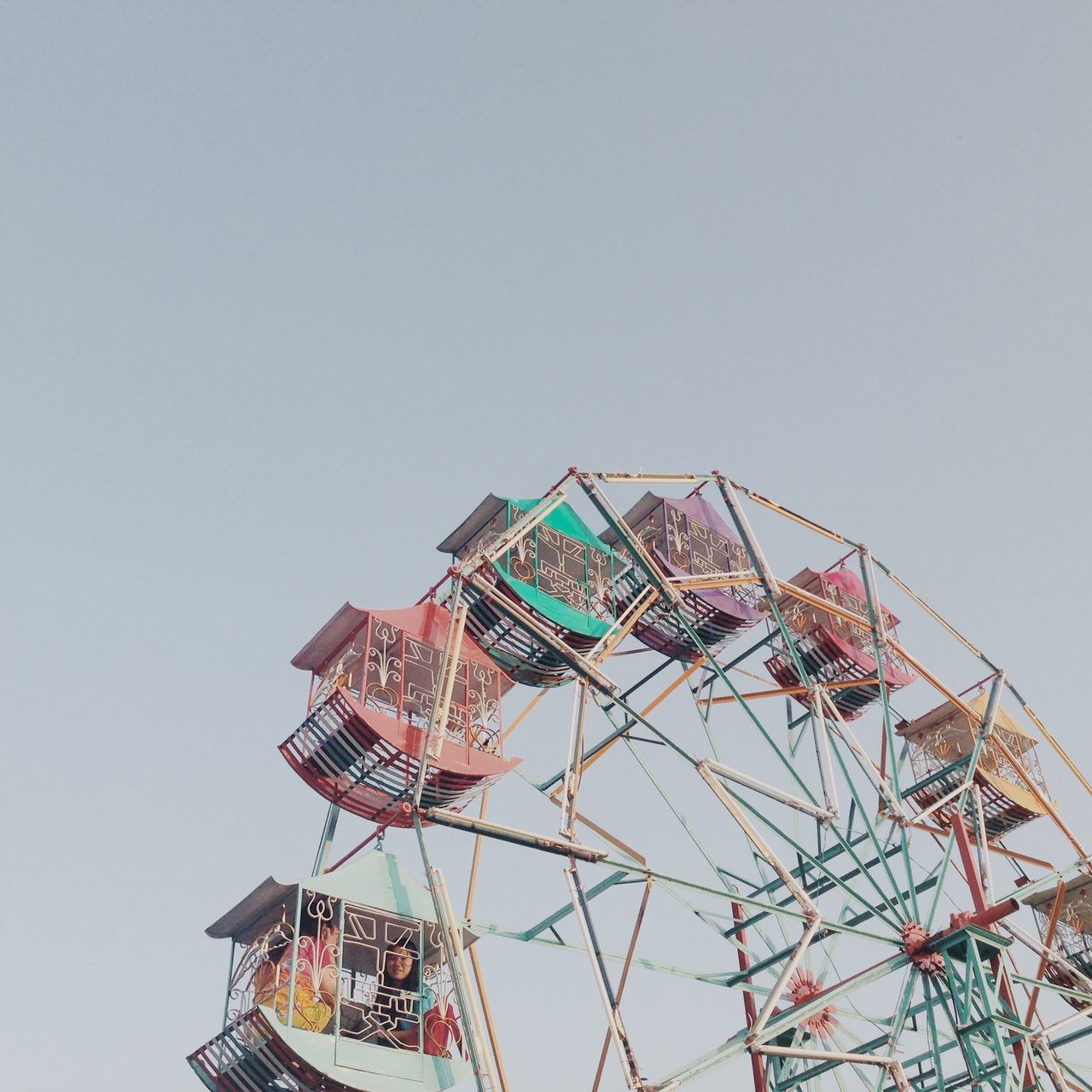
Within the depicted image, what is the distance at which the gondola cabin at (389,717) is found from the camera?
66.0ft

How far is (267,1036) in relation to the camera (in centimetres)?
1825

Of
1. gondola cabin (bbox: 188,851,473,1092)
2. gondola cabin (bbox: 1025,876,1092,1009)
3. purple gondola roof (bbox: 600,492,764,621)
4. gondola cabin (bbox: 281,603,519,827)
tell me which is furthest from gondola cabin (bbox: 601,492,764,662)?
gondola cabin (bbox: 1025,876,1092,1009)

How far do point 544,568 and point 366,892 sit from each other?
18.7 feet

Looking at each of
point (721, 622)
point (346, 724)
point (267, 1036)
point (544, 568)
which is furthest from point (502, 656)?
point (267, 1036)

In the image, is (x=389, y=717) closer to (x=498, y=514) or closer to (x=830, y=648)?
(x=498, y=514)

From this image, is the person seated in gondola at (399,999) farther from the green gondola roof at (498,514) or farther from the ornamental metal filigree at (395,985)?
the green gondola roof at (498,514)

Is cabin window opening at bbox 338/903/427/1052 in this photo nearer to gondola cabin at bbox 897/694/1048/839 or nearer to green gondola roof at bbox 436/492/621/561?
green gondola roof at bbox 436/492/621/561

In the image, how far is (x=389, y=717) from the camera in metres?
20.3

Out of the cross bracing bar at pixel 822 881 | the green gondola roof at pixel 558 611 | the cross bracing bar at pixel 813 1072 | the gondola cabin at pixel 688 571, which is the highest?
the gondola cabin at pixel 688 571

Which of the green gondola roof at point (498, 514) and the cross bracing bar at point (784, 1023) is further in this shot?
the green gondola roof at point (498, 514)

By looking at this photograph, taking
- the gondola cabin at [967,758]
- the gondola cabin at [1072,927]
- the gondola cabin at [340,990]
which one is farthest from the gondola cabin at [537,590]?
the gondola cabin at [1072,927]

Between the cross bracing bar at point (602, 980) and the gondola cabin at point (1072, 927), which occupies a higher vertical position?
the gondola cabin at point (1072, 927)

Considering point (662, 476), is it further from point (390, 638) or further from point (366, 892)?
point (366, 892)

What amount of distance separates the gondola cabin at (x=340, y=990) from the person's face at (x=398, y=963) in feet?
0.05
